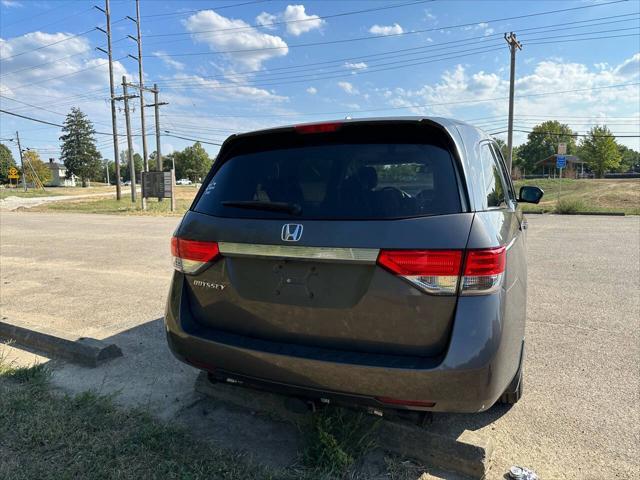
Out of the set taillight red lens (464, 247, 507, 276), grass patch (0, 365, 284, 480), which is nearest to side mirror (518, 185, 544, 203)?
taillight red lens (464, 247, 507, 276)

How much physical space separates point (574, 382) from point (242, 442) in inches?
98.1

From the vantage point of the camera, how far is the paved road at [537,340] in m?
2.71

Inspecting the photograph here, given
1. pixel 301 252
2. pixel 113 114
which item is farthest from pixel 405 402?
pixel 113 114

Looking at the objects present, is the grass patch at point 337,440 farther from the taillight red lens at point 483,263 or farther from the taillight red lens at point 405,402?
the taillight red lens at point 483,263

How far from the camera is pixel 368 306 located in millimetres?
2062

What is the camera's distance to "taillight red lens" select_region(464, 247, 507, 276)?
196 cm

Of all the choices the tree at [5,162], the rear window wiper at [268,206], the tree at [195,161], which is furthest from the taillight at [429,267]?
the tree at [195,161]

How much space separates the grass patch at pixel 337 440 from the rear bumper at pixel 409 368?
1.44ft

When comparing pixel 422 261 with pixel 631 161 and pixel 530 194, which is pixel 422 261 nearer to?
pixel 530 194

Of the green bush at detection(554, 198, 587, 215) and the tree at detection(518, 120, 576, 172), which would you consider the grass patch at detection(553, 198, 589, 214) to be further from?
the tree at detection(518, 120, 576, 172)

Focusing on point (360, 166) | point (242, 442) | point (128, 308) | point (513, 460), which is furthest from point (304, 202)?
point (128, 308)

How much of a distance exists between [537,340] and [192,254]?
341 cm

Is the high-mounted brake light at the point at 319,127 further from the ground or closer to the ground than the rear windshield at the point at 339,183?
further from the ground

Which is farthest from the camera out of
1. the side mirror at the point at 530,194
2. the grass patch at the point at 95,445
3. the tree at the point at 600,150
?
the tree at the point at 600,150
